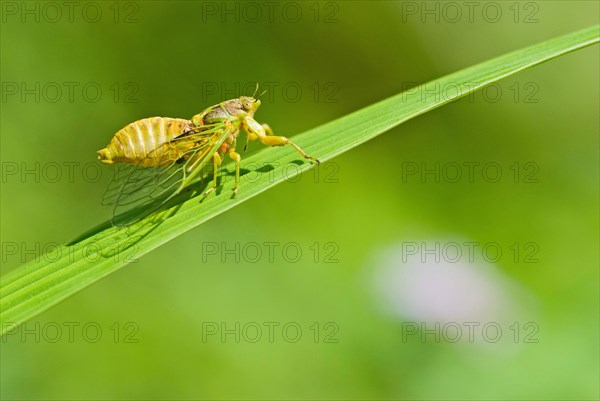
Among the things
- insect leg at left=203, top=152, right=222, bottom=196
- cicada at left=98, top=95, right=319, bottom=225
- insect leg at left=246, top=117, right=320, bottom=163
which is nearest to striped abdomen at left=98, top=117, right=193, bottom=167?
cicada at left=98, top=95, right=319, bottom=225

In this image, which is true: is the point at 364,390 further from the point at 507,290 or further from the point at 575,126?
the point at 575,126

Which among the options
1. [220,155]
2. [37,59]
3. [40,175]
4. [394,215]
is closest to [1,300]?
[220,155]

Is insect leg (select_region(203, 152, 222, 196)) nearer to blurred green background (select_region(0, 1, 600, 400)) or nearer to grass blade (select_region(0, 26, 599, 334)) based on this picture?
grass blade (select_region(0, 26, 599, 334))

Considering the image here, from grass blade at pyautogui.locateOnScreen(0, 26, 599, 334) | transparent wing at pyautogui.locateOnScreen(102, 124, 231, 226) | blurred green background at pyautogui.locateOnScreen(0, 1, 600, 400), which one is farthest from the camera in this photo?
blurred green background at pyautogui.locateOnScreen(0, 1, 600, 400)

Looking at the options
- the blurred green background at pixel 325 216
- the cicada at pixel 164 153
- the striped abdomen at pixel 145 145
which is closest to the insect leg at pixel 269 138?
the cicada at pixel 164 153

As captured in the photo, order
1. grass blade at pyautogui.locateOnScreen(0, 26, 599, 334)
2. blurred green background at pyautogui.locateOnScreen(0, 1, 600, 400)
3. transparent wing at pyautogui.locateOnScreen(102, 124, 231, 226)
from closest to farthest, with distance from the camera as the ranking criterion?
grass blade at pyautogui.locateOnScreen(0, 26, 599, 334) < transparent wing at pyautogui.locateOnScreen(102, 124, 231, 226) < blurred green background at pyautogui.locateOnScreen(0, 1, 600, 400)

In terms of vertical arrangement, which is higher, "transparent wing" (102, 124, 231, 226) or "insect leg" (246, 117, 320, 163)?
"insect leg" (246, 117, 320, 163)

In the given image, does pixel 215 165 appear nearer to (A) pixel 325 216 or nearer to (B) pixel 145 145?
(B) pixel 145 145

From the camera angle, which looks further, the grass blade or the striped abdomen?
the striped abdomen
